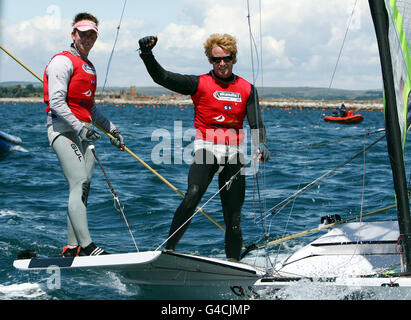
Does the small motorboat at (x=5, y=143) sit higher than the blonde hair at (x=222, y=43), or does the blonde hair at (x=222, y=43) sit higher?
the blonde hair at (x=222, y=43)

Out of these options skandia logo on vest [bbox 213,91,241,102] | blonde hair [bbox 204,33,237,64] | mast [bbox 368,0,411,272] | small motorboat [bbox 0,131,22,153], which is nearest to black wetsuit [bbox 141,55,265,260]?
skandia logo on vest [bbox 213,91,241,102]

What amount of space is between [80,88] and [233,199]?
5.01ft

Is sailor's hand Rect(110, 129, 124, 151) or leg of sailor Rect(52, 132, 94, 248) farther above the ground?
sailor's hand Rect(110, 129, 124, 151)

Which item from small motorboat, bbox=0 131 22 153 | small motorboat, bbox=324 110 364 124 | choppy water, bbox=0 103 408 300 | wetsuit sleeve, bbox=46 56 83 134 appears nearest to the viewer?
wetsuit sleeve, bbox=46 56 83 134

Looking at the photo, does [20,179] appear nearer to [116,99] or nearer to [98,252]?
[98,252]

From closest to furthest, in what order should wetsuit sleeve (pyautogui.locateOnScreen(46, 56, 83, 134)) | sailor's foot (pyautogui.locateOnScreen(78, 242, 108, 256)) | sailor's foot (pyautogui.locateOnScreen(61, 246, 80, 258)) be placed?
1. wetsuit sleeve (pyautogui.locateOnScreen(46, 56, 83, 134))
2. sailor's foot (pyautogui.locateOnScreen(78, 242, 108, 256))
3. sailor's foot (pyautogui.locateOnScreen(61, 246, 80, 258))

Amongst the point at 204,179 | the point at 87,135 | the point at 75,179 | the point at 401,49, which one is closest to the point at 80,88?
the point at 87,135

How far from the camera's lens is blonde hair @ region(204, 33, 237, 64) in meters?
4.61

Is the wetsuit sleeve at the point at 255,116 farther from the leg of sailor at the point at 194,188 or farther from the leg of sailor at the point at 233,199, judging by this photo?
the leg of sailor at the point at 194,188

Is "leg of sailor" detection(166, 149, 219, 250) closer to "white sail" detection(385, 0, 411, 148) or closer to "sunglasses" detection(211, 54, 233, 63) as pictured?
"sunglasses" detection(211, 54, 233, 63)

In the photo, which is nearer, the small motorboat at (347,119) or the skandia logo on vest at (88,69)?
the skandia logo on vest at (88,69)

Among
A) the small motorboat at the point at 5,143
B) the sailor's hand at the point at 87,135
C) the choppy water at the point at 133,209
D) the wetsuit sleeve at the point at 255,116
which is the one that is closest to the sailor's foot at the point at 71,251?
the choppy water at the point at 133,209

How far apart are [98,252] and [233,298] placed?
1121 millimetres

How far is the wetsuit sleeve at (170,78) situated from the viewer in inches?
173
